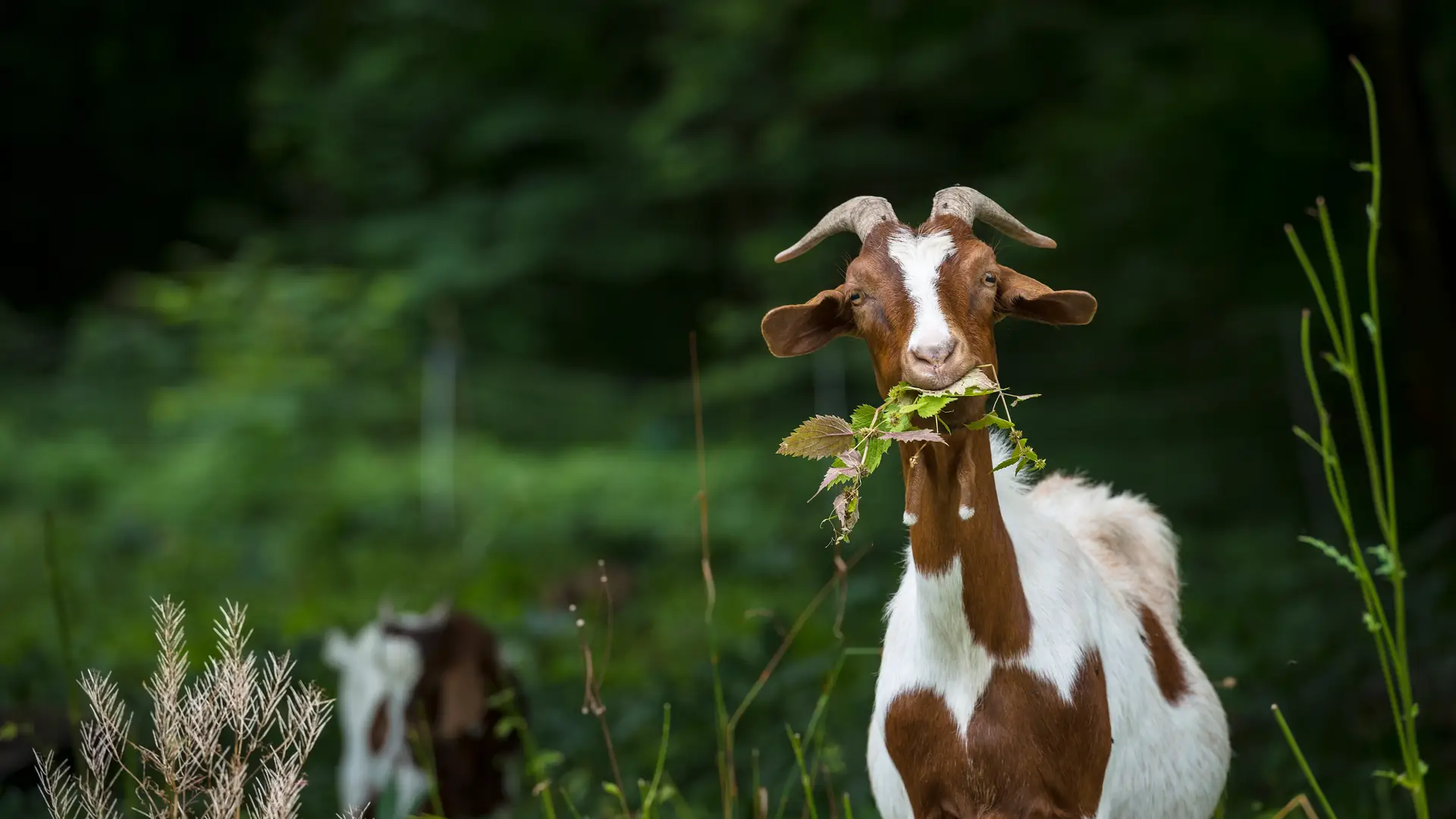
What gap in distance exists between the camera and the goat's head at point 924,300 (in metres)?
2.71

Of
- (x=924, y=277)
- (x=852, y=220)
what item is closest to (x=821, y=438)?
(x=924, y=277)

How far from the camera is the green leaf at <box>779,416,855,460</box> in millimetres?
2664

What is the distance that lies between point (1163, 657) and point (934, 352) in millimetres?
1299


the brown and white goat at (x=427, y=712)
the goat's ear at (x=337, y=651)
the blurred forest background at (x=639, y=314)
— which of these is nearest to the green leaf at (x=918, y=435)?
the blurred forest background at (x=639, y=314)

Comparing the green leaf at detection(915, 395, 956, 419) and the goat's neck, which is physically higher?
the green leaf at detection(915, 395, 956, 419)

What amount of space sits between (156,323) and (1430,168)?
41.8 feet

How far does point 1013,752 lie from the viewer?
9.50ft

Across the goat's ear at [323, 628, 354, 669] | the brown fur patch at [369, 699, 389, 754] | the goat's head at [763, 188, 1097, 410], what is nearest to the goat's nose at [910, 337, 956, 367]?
the goat's head at [763, 188, 1097, 410]

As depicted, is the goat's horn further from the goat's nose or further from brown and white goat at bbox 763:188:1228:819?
the goat's nose

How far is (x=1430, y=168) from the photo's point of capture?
7.02 meters

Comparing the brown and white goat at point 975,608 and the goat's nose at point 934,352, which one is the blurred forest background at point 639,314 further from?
the goat's nose at point 934,352

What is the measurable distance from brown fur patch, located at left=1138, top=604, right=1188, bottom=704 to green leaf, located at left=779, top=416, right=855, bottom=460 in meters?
1.18

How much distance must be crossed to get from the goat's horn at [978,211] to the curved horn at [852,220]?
120 mm

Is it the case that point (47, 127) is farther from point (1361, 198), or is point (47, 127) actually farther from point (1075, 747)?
point (1075, 747)
